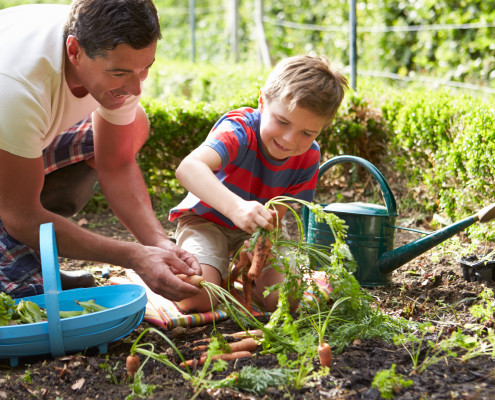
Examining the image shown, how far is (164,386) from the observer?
6.22 feet

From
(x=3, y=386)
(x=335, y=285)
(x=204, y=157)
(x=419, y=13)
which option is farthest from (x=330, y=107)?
(x=419, y=13)

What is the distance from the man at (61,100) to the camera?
2248 mm

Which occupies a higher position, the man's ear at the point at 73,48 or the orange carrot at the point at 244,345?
the man's ear at the point at 73,48

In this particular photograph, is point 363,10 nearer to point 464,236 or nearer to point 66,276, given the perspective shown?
point 464,236

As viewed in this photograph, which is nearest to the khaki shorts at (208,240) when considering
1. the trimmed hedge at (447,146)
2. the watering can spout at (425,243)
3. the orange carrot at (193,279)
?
the orange carrot at (193,279)

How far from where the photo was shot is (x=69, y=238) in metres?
2.41

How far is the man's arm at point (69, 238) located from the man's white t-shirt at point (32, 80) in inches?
3.6

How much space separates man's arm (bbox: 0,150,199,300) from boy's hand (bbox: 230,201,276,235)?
36 cm

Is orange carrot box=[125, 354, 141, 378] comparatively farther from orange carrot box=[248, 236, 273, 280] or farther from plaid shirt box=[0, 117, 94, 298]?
plaid shirt box=[0, 117, 94, 298]

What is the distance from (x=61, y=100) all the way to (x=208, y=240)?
97 cm

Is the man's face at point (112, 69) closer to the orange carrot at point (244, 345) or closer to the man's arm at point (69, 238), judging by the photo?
the man's arm at point (69, 238)

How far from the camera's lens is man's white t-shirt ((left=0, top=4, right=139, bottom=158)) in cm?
224

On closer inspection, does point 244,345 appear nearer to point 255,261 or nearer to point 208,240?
point 255,261

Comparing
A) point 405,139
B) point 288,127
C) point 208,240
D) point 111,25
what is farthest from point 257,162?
point 405,139
